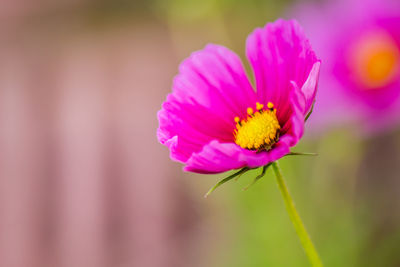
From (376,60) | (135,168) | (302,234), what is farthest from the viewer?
(135,168)

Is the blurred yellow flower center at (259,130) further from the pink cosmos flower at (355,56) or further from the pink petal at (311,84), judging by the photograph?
the pink cosmos flower at (355,56)

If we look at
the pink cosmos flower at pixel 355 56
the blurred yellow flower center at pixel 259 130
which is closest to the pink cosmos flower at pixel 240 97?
the blurred yellow flower center at pixel 259 130

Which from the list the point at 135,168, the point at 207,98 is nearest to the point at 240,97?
the point at 207,98

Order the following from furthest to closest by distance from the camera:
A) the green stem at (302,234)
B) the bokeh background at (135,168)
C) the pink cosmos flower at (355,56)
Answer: the bokeh background at (135,168)
the pink cosmos flower at (355,56)
the green stem at (302,234)

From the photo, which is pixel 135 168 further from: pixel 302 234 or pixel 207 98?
pixel 302 234

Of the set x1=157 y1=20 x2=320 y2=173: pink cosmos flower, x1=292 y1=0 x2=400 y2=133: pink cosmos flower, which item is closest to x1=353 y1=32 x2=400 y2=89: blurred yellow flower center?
x1=292 y1=0 x2=400 y2=133: pink cosmos flower

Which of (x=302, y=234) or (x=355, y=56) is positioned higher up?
(x=355, y=56)

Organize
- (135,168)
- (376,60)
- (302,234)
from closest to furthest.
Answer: (302,234), (376,60), (135,168)

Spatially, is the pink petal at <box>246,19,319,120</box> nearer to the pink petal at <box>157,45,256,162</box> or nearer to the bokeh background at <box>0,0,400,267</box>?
the pink petal at <box>157,45,256,162</box>
